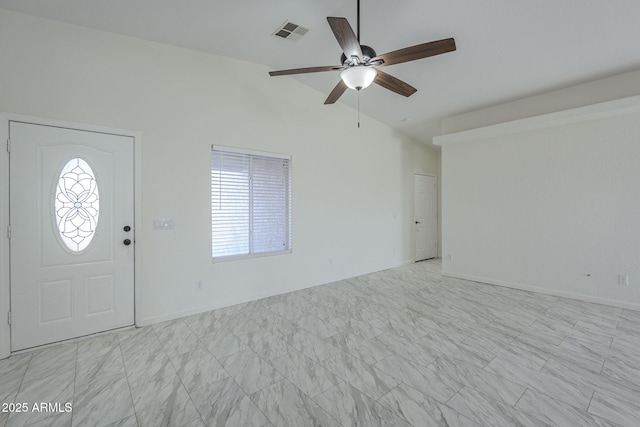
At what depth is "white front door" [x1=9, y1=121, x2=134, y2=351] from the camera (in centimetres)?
257

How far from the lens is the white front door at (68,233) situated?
2570 millimetres

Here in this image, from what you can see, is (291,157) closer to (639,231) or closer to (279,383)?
(279,383)

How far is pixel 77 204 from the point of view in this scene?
2.82 m

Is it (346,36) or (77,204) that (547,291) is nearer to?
(346,36)

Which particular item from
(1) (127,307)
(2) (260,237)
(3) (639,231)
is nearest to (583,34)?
(3) (639,231)

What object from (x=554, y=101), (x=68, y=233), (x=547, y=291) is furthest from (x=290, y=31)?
(x=547, y=291)

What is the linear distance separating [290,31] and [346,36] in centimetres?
147

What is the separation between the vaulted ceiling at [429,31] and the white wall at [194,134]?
0.89 feet

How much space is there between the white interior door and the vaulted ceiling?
10.2 feet

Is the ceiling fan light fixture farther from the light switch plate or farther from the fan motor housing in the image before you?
the light switch plate

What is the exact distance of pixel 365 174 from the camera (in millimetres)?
5500

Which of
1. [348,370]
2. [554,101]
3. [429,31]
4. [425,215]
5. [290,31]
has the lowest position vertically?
[348,370]

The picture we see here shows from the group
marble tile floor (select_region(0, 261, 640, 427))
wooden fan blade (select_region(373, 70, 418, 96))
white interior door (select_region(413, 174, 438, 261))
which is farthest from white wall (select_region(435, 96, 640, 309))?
wooden fan blade (select_region(373, 70, 418, 96))

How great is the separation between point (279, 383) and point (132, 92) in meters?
3.39
